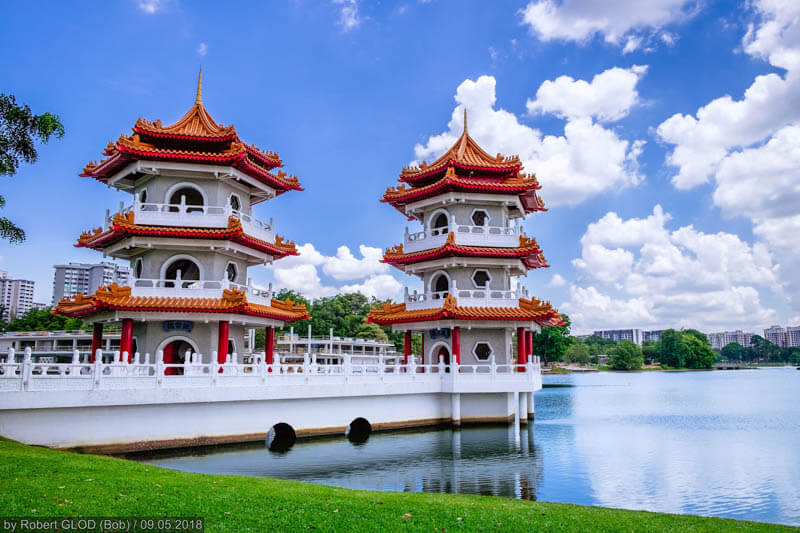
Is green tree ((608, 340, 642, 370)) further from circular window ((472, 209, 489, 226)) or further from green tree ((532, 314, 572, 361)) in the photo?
circular window ((472, 209, 489, 226))

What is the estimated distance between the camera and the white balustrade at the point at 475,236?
26844mm

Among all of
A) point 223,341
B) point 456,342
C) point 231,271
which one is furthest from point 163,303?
point 456,342

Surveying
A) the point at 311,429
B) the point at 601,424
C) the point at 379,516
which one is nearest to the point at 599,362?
the point at 601,424

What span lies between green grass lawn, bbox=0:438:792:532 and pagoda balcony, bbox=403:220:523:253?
642 inches

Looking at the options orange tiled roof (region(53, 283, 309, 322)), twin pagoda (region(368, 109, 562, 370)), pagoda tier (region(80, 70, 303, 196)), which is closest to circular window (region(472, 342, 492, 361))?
twin pagoda (region(368, 109, 562, 370))

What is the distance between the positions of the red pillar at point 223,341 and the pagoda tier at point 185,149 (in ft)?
22.1

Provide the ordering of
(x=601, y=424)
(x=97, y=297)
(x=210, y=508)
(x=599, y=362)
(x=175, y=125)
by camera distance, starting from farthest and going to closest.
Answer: (x=599, y=362) < (x=601, y=424) < (x=175, y=125) < (x=97, y=297) < (x=210, y=508)

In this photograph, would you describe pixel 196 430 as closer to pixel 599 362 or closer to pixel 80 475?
pixel 80 475

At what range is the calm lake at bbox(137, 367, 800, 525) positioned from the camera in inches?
571

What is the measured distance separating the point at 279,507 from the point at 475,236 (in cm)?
1902

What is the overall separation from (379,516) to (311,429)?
511 inches

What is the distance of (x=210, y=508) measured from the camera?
9320mm

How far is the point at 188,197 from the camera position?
25.3 meters

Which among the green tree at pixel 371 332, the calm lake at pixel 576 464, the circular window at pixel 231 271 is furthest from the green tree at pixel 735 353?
the circular window at pixel 231 271
